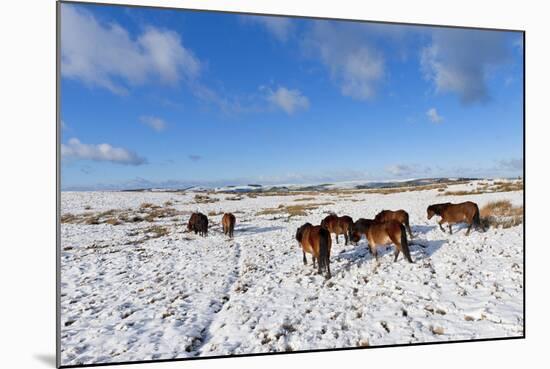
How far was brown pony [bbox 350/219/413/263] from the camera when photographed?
15.4 feet

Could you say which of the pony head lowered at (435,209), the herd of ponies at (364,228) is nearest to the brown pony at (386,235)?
the herd of ponies at (364,228)

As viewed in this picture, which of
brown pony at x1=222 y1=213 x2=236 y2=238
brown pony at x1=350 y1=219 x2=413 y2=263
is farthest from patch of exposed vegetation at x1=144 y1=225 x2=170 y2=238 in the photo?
brown pony at x1=350 y1=219 x2=413 y2=263

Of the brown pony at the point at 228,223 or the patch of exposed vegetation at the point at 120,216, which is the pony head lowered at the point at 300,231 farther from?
the patch of exposed vegetation at the point at 120,216

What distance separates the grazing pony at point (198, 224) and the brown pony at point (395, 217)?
2.18 metres

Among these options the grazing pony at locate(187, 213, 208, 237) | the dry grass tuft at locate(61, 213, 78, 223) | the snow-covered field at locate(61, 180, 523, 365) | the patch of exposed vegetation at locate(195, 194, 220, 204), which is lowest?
the snow-covered field at locate(61, 180, 523, 365)

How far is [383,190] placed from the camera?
461cm

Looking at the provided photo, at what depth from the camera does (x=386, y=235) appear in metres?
4.74

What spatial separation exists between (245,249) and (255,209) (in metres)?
Result: 0.65

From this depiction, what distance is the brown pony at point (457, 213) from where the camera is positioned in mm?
4992

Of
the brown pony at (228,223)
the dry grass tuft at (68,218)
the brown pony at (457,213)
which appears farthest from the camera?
the brown pony at (457,213)

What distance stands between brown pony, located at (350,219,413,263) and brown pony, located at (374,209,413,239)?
102mm

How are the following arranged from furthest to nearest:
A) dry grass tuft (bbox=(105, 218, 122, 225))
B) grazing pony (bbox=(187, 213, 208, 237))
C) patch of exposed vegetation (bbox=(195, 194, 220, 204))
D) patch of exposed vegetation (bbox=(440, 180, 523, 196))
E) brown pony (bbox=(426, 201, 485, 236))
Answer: brown pony (bbox=(426, 201, 485, 236)), patch of exposed vegetation (bbox=(440, 180, 523, 196)), grazing pony (bbox=(187, 213, 208, 237)), patch of exposed vegetation (bbox=(195, 194, 220, 204)), dry grass tuft (bbox=(105, 218, 122, 225))

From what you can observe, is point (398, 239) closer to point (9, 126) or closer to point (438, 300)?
point (438, 300)

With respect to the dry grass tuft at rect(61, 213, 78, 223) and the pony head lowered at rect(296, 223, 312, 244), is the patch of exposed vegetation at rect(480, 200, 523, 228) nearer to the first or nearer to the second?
the pony head lowered at rect(296, 223, 312, 244)
